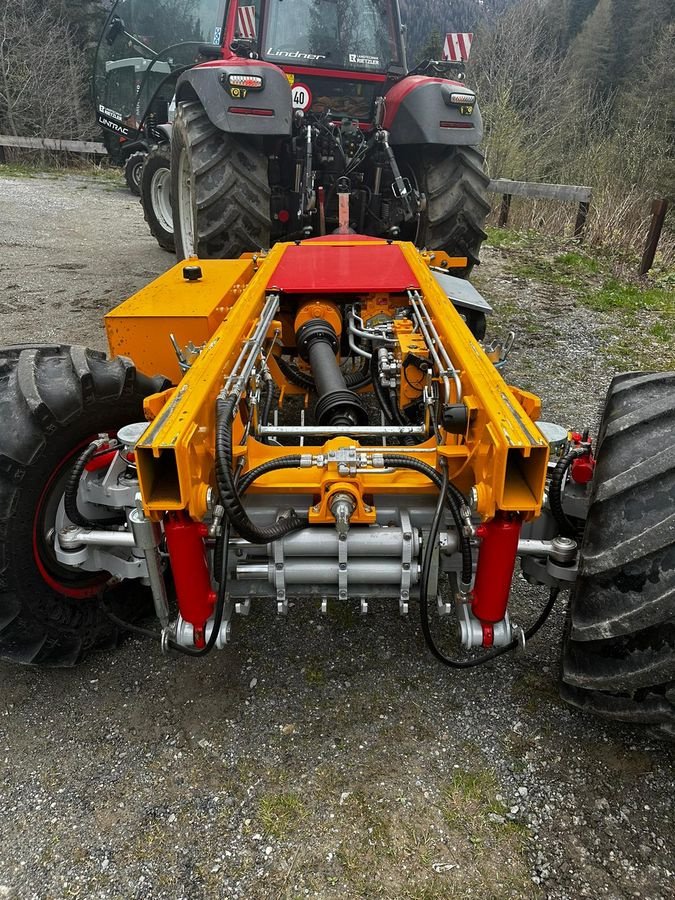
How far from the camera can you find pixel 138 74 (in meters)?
8.42

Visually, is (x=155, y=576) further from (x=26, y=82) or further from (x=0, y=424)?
(x=26, y=82)

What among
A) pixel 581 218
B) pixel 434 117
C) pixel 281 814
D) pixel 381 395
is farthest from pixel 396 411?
pixel 581 218

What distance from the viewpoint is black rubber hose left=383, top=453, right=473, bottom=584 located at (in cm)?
157

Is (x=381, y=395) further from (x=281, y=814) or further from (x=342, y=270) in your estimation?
(x=281, y=814)

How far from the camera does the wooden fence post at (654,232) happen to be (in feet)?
22.2

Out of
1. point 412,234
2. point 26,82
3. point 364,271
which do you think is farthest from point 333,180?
point 26,82

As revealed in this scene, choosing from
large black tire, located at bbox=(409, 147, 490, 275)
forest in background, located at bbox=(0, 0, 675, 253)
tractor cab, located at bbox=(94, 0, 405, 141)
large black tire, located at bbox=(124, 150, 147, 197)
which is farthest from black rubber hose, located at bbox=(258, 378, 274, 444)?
forest in background, located at bbox=(0, 0, 675, 253)

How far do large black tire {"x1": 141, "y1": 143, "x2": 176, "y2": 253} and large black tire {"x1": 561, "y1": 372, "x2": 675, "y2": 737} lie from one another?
5640mm

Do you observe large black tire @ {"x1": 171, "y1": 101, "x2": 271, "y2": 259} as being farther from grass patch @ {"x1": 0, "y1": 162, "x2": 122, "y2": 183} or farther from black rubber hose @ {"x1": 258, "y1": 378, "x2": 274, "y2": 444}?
grass patch @ {"x1": 0, "y1": 162, "x2": 122, "y2": 183}

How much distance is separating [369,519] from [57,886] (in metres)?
1.12

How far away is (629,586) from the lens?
1426mm

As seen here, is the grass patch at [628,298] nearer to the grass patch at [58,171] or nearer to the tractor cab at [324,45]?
the tractor cab at [324,45]

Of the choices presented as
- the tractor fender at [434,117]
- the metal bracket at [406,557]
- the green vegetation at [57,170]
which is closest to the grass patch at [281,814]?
the metal bracket at [406,557]

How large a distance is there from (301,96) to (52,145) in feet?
44.5
